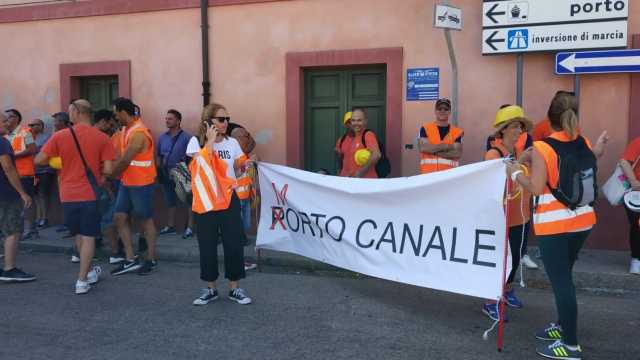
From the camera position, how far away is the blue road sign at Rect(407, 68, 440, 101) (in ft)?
25.6

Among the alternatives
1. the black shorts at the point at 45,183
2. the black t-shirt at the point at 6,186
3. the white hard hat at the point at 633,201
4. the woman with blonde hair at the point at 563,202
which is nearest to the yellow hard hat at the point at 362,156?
the white hard hat at the point at 633,201

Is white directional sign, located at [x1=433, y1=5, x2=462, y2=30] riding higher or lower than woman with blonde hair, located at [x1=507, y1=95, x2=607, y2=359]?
higher

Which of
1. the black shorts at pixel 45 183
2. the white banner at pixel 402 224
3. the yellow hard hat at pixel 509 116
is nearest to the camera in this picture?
the white banner at pixel 402 224

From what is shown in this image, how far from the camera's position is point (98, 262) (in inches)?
302

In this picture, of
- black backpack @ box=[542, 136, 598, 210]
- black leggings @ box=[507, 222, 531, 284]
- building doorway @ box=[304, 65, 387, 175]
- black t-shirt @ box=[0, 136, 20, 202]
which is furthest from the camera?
building doorway @ box=[304, 65, 387, 175]

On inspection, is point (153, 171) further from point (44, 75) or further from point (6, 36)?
point (6, 36)

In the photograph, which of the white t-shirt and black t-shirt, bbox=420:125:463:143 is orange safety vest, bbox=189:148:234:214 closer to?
the white t-shirt

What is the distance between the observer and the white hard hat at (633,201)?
6.15 meters


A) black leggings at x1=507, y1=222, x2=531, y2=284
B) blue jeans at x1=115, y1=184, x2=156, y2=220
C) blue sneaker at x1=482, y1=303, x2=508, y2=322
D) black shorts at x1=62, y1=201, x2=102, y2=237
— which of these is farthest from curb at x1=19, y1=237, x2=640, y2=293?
black shorts at x1=62, y1=201, x2=102, y2=237

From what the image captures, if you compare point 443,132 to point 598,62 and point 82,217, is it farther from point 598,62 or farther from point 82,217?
point 82,217

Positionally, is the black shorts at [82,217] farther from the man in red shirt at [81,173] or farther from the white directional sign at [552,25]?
the white directional sign at [552,25]

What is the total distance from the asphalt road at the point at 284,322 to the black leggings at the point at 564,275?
1.09ft

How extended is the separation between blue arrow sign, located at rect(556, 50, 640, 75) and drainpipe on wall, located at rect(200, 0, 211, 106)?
190 inches

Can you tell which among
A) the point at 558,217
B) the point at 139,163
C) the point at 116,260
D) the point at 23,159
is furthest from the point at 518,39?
the point at 23,159
